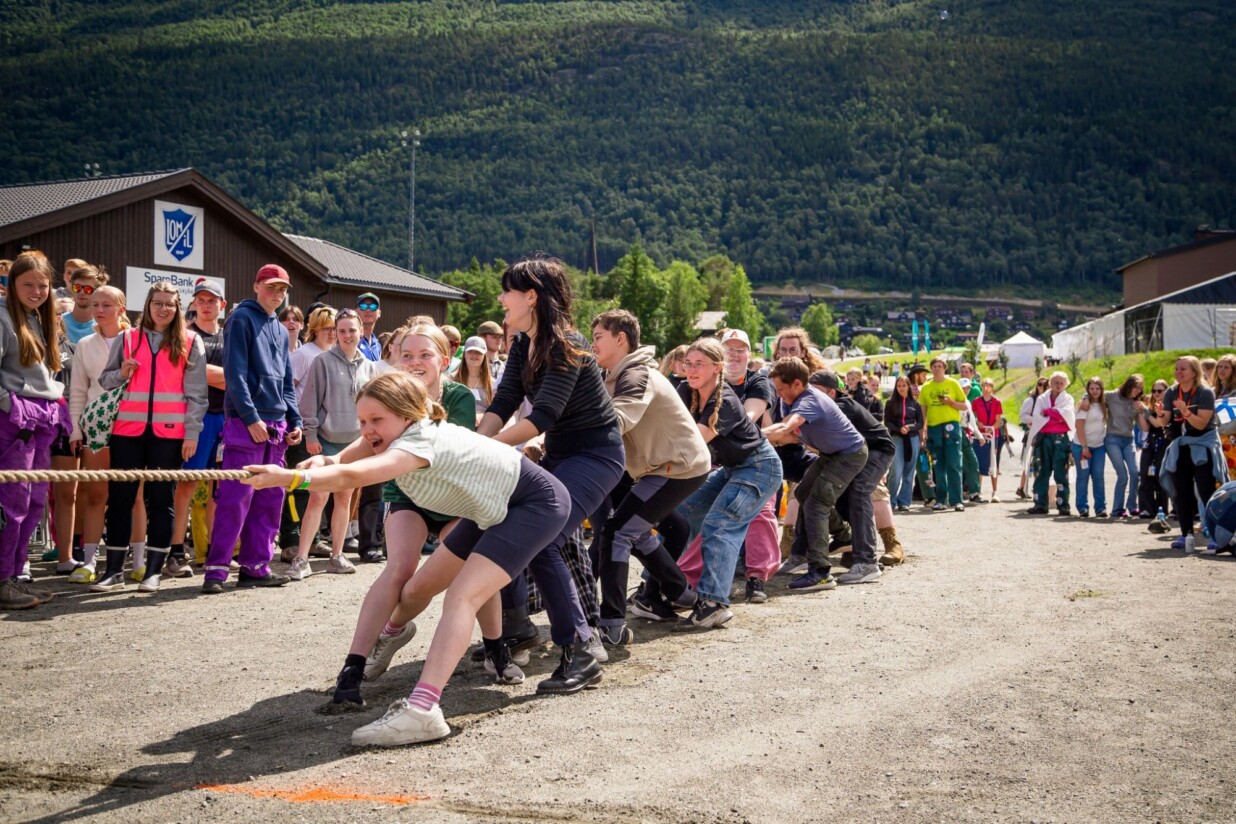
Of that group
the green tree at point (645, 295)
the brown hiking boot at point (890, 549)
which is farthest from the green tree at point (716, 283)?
the brown hiking boot at point (890, 549)

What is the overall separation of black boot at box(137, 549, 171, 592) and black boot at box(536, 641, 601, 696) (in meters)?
3.80

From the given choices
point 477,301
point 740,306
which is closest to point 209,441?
point 477,301

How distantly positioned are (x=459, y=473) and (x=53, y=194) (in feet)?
85.4

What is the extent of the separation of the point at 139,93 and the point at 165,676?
216187 millimetres

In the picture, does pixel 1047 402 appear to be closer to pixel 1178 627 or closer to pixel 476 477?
pixel 1178 627

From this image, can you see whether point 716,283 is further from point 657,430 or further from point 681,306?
point 657,430

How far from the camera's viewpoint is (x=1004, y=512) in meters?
16.3

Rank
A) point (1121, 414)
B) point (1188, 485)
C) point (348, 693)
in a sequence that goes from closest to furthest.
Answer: point (348, 693) < point (1188, 485) < point (1121, 414)

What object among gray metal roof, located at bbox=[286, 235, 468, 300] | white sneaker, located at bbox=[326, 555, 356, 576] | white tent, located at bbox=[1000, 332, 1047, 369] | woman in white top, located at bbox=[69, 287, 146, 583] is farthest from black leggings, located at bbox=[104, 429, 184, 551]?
white tent, located at bbox=[1000, 332, 1047, 369]

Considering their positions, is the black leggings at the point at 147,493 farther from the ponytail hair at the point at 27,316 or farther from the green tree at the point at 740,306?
the green tree at the point at 740,306

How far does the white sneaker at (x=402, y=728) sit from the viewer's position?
463 cm

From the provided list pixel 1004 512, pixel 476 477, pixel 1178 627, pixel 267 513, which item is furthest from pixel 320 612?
pixel 1004 512

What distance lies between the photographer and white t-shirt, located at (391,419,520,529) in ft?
15.3

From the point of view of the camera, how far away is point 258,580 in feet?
28.3
